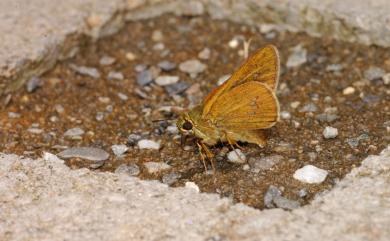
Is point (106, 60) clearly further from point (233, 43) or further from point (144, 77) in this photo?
point (233, 43)

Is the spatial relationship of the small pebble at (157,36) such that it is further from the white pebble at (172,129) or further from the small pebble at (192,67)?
the white pebble at (172,129)

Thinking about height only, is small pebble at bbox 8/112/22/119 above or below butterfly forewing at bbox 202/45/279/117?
below

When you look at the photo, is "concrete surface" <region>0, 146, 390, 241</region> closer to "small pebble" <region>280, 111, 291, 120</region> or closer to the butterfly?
the butterfly

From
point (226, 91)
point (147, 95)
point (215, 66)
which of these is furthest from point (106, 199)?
point (215, 66)

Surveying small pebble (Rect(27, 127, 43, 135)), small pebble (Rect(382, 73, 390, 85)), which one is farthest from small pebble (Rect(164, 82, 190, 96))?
small pebble (Rect(382, 73, 390, 85))

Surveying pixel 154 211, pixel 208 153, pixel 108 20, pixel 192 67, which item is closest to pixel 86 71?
pixel 108 20

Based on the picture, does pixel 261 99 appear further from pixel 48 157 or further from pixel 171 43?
pixel 171 43
